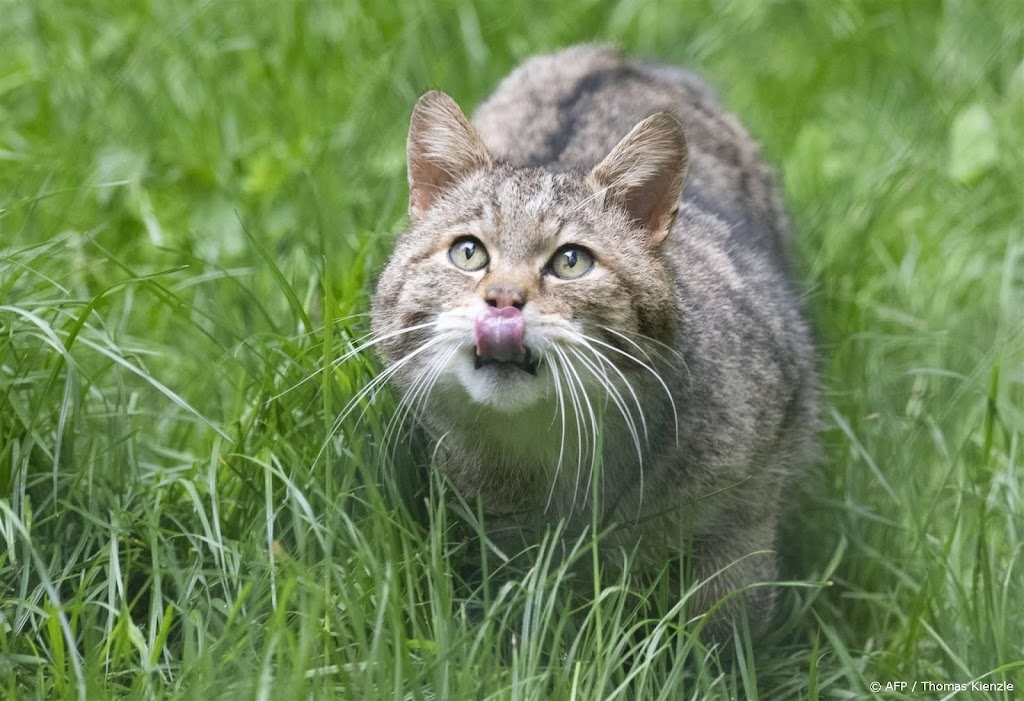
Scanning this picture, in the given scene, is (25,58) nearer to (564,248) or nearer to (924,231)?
(564,248)

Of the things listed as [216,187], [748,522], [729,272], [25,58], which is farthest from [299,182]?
[748,522]

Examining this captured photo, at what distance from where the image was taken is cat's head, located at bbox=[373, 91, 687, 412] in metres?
3.45

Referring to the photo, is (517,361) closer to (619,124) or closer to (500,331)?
(500,331)

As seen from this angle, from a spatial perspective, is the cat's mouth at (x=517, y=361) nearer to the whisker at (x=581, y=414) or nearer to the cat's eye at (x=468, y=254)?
the whisker at (x=581, y=414)

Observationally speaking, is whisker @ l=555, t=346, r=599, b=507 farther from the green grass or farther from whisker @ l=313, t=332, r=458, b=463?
whisker @ l=313, t=332, r=458, b=463

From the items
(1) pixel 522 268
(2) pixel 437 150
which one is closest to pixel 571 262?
(1) pixel 522 268

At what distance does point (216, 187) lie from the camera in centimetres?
595

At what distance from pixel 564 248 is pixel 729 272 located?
1070mm

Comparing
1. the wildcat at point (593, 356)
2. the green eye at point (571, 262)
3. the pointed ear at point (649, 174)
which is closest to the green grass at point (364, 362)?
the wildcat at point (593, 356)

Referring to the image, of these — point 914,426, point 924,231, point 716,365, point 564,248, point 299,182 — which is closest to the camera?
point 564,248

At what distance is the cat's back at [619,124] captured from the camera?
4.98m

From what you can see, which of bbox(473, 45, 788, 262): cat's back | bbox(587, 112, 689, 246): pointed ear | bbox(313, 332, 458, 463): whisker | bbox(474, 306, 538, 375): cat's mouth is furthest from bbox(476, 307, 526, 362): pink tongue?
bbox(473, 45, 788, 262): cat's back

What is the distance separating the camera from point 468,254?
3.75 m

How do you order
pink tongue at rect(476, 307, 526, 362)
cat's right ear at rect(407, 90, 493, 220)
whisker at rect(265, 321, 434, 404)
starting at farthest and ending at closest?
cat's right ear at rect(407, 90, 493, 220) < whisker at rect(265, 321, 434, 404) < pink tongue at rect(476, 307, 526, 362)
